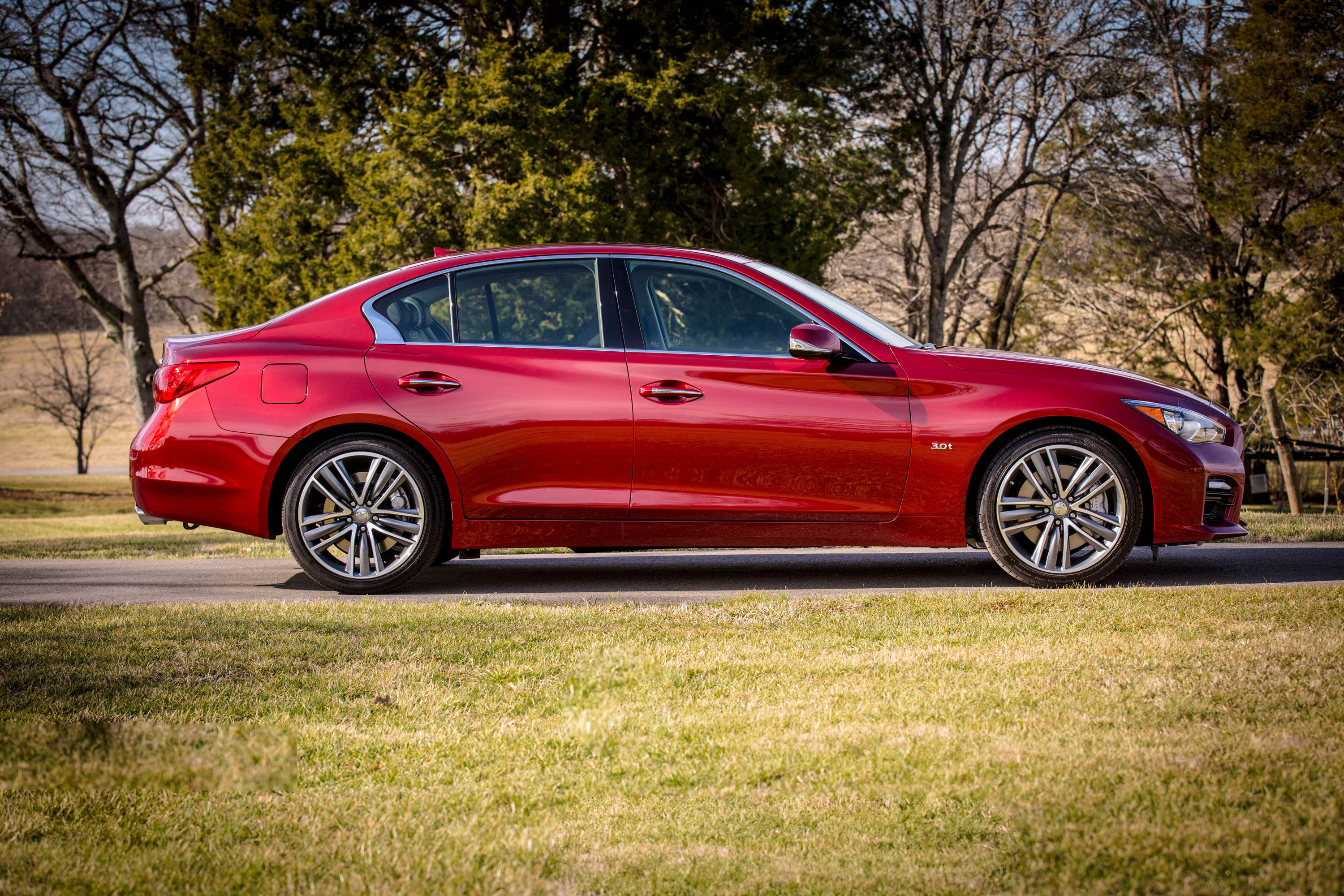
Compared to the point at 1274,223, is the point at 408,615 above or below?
below

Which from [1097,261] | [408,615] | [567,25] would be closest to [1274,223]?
[1097,261]

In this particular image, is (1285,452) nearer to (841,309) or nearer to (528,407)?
(841,309)

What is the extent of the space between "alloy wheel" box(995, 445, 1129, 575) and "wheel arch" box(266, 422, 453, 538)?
278cm

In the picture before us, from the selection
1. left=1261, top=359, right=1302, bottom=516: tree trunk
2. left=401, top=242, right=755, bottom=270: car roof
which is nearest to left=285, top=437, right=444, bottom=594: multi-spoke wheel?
left=401, top=242, right=755, bottom=270: car roof

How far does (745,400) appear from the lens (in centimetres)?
518

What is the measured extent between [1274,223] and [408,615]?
21.5 meters

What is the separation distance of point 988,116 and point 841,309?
17.6 metres

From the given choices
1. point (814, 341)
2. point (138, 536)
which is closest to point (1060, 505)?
point (814, 341)

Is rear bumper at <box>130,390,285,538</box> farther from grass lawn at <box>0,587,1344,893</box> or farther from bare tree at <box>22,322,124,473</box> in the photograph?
bare tree at <box>22,322,124,473</box>

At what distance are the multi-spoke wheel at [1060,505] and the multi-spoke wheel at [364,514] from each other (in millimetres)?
2779

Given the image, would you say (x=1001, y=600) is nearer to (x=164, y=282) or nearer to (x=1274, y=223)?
(x=1274, y=223)

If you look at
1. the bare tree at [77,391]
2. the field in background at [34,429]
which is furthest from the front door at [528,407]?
the field in background at [34,429]

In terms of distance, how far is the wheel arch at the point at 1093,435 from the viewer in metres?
5.25

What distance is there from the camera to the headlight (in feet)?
17.2
